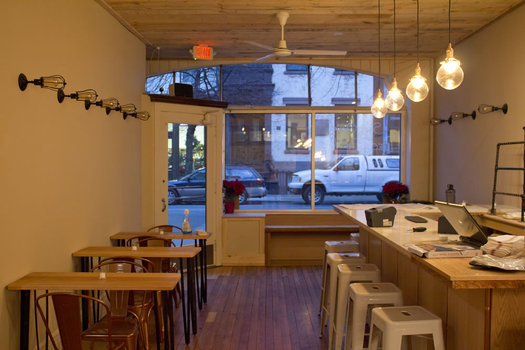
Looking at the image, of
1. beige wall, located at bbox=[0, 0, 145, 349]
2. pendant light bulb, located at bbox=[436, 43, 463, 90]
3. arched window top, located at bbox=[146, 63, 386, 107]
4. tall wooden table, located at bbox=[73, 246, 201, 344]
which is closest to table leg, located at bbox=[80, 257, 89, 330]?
tall wooden table, located at bbox=[73, 246, 201, 344]

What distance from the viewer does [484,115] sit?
5875mm

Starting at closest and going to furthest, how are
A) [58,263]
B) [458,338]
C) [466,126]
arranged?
[458,338] → [58,263] → [466,126]

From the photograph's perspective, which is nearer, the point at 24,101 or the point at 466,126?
the point at 24,101

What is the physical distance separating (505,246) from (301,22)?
153 inches

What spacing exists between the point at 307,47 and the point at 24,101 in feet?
13.9

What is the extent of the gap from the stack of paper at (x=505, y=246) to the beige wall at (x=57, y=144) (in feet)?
9.97

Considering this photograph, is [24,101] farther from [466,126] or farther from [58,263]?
[466,126]

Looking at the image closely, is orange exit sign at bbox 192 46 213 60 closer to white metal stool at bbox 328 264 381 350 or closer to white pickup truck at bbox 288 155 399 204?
white pickup truck at bbox 288 155 399 204

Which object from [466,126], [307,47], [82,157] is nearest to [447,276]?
[82,157]

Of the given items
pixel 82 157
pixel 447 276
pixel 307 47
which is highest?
pixel 307 47

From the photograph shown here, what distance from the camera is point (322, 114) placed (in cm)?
779

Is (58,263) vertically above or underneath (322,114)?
underneath

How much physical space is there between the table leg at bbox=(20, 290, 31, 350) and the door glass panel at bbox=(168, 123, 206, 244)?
11.0 feet

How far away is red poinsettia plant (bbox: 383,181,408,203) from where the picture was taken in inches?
294
